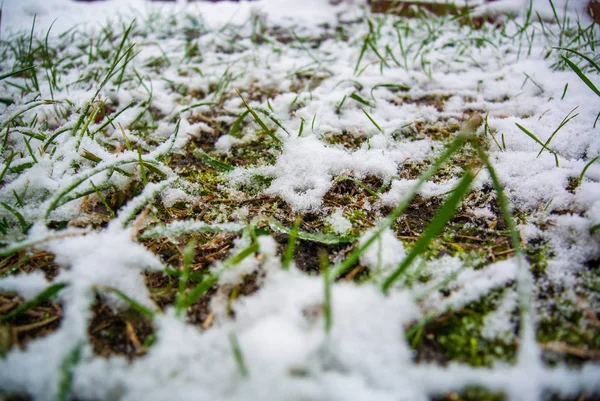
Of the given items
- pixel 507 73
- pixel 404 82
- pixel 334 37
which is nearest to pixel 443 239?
pixel 404 82

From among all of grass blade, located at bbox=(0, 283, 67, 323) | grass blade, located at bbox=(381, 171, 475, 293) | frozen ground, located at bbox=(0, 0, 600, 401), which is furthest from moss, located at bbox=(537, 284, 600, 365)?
grass blade, located at bbox=(0, 283, 67, 323)

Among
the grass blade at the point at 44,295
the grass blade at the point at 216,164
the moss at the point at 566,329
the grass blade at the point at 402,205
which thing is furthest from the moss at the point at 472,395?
the grass blade at the point at 216,164

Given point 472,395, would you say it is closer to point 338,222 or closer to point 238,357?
point 238,357

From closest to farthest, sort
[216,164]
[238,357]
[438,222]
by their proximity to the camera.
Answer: [238,357] < [438,222] < [216,164]

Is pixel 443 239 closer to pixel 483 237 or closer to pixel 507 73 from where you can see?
pixel 483 237

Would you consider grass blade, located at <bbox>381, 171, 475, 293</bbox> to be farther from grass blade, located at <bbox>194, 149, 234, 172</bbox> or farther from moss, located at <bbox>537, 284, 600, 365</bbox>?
grass blade, located at <bbox>194, 149, 234, 172</bbox>

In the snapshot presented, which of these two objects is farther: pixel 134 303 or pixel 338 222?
pixel 338 222

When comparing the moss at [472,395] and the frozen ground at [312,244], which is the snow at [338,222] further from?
the moss at [472,395]

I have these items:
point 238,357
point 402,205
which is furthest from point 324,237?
point 238,357
